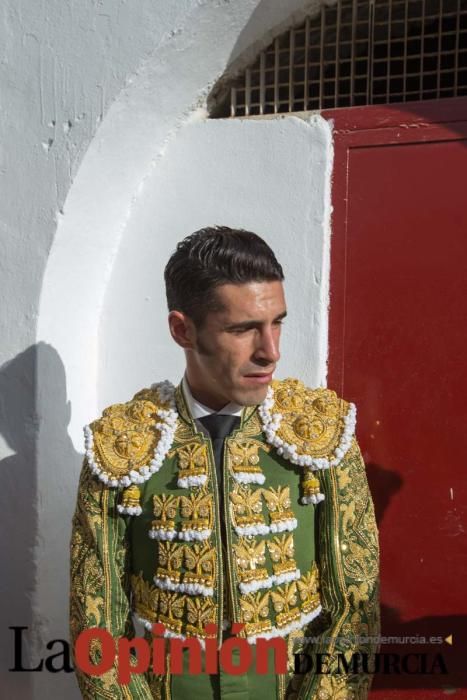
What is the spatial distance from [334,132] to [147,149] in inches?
25.4

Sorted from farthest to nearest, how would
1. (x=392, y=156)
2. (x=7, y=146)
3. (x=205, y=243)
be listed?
(x=7, y=146) → (x=392, y=156) → (x=205, y=243)

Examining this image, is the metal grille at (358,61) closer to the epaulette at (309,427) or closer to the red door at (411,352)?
the red door at (411,352)

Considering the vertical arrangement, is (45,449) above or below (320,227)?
below

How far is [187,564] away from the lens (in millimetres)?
2240

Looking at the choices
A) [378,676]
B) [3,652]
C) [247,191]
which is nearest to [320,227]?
[247,191]

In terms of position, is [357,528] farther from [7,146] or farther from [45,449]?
[7,146]

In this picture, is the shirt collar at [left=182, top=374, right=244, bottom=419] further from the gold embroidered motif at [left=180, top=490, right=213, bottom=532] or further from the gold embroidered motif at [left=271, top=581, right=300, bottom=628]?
the gold embroidered motif at [left=271, top=581, right=300, bottom=628]

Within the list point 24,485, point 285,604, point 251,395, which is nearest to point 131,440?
point 251,395

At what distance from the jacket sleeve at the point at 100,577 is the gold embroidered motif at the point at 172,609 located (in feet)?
0.35

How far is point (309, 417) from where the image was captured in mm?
2318

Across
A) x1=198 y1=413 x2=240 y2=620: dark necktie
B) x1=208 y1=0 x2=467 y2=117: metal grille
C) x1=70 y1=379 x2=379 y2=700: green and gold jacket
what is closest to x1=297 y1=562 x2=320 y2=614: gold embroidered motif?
x1=70 y1=379 x2=379 y2=700: green and gold jacket

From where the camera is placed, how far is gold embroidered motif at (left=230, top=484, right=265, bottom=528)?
224cm

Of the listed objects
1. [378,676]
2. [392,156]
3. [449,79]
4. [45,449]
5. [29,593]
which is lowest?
[378,676]

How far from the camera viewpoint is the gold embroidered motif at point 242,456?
228cm
